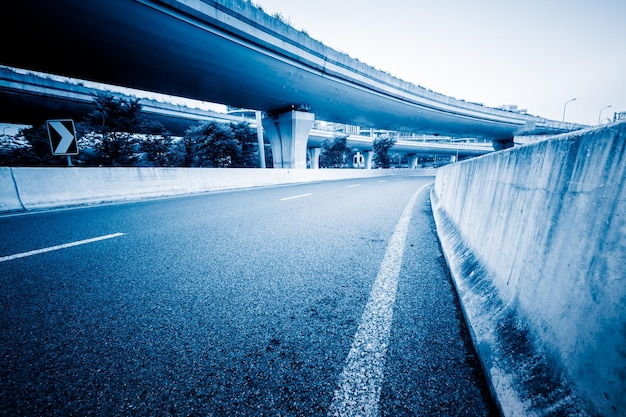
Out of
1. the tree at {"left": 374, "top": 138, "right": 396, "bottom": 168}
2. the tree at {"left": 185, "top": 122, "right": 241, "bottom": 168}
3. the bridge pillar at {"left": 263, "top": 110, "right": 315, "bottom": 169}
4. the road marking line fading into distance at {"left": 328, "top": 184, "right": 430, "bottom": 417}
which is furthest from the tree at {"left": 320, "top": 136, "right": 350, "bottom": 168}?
the road marking line fading into distance at {"left": 328, "top": 184, "right": 430, "bottom": 417}

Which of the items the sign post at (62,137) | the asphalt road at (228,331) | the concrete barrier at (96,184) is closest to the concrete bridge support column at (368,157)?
the concrete barrier at (96,184)

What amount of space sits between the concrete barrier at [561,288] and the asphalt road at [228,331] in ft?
0.69

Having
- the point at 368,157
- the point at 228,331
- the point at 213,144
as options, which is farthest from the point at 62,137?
the point at 368,157

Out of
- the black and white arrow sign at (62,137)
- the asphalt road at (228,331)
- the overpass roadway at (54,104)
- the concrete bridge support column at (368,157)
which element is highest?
the overpass roadway at (54,104)

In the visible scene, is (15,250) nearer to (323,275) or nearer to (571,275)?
→ (323,275)

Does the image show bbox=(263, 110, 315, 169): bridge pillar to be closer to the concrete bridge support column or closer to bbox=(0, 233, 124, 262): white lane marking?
bbox=(0, 233, 124, 262): white lane marking

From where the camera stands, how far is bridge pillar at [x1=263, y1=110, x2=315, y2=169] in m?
20.4

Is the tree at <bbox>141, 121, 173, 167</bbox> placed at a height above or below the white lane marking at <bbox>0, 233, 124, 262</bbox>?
above

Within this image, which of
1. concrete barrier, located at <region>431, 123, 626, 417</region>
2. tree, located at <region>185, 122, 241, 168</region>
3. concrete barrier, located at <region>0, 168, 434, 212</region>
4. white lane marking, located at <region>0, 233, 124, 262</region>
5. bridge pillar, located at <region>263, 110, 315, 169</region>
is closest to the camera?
concrete barrier, located at <region>431, 123, 626, 417</region>

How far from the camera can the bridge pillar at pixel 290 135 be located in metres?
20.4

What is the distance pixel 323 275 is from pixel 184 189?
9771 millimetres

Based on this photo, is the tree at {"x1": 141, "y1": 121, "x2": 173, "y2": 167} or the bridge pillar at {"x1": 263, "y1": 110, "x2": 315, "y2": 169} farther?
the tree at {"x1": 141, "y1": 121, "x2": 173, "y2": 167}

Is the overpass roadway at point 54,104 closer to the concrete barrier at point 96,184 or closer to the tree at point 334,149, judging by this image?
the concrete barrier at point 96,184

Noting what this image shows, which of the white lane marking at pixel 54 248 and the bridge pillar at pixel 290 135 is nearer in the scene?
the white lane marking at pixel 54 248
